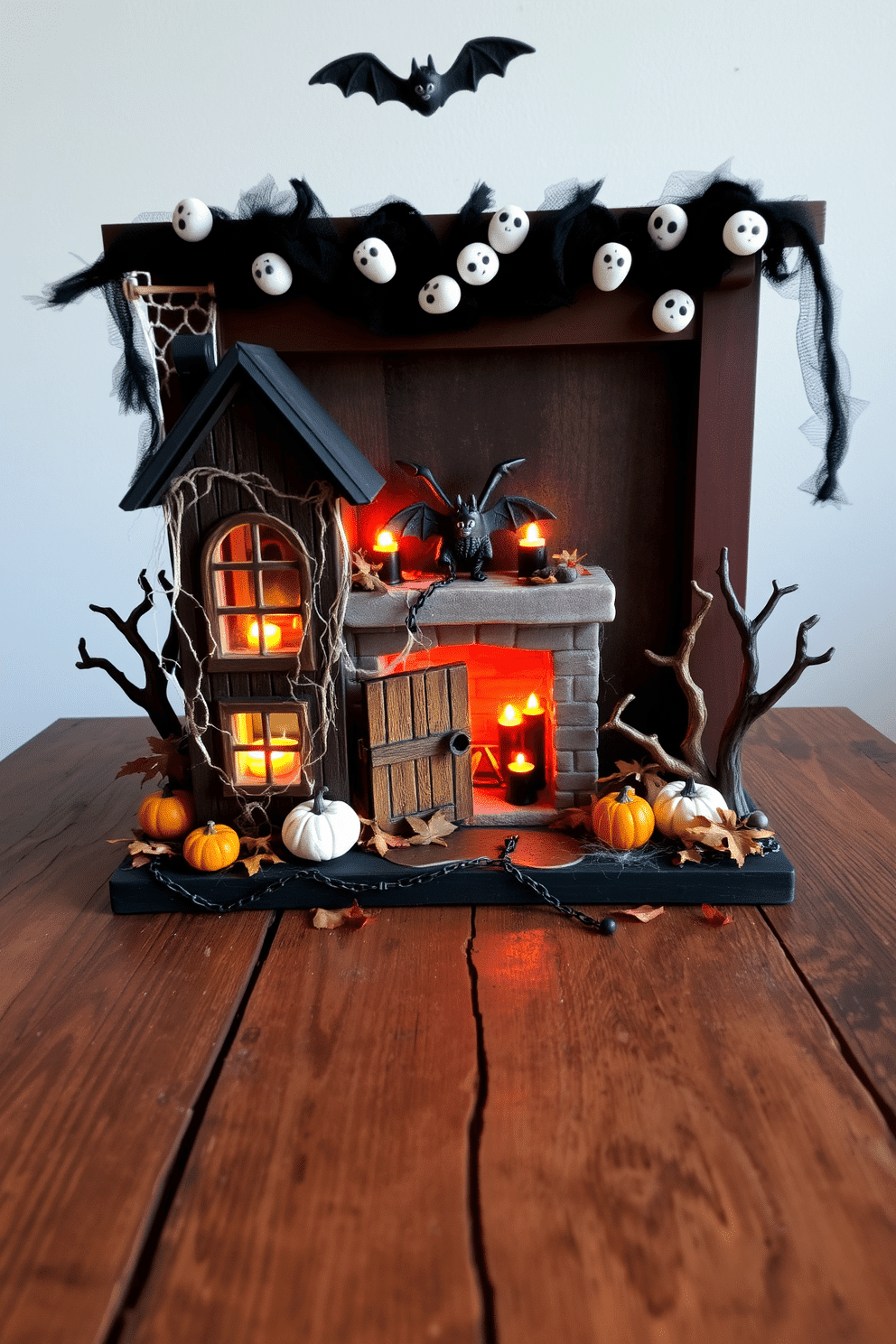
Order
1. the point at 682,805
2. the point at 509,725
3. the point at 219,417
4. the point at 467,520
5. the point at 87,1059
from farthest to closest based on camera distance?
the point at 509,725, the point at 467,520, the point at 682,805, the point at 219,417, the point at 87,1059

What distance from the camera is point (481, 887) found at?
1526 millimetres

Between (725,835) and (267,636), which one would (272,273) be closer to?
(267,636)

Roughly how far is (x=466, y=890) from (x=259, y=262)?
1.06 meters

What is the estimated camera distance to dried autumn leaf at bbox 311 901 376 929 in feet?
4.84

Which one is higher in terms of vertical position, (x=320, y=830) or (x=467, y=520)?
(x=467, y=520)

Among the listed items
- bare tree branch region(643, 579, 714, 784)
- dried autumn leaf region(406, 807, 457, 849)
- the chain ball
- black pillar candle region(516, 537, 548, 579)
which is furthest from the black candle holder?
→ the chain ball

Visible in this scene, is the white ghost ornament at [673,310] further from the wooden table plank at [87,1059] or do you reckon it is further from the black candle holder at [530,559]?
the wooden table plank at [87,1059]

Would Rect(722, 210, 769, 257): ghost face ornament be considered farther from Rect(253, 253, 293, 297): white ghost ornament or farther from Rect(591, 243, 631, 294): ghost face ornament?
Rect(253, 253, 293, 297): white ghost ornament

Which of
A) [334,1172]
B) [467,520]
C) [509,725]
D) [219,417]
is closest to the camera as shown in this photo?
[334,1172]

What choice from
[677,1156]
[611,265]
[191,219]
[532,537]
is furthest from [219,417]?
[677,1156]

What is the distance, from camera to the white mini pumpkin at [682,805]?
1.57 metres

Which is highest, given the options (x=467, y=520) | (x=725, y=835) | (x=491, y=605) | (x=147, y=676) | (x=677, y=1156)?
(x=467, y=520)

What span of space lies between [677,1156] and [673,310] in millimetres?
1254

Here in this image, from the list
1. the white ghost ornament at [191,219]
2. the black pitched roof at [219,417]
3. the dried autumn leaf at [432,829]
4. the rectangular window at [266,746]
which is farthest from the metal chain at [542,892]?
the white ghost ornament at [191,219]
